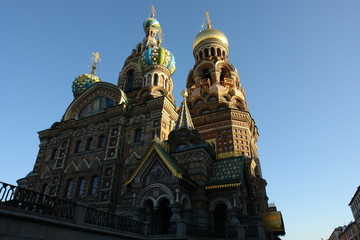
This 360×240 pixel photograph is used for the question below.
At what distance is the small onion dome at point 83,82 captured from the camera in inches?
1082

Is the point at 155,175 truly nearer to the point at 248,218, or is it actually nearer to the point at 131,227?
the point at 131,227

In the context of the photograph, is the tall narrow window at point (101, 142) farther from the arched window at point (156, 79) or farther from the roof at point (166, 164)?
the roof at point (166, 164)

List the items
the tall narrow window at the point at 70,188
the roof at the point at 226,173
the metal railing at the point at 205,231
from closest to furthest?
the metal railing at the point at 205,231 → the roof at the point at 226,173 → the tall narrow window at the point at 70,188

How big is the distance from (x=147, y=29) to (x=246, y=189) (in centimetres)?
2392

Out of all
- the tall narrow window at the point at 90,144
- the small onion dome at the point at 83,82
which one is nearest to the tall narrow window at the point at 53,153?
the tall narrow window at the point at 90,144

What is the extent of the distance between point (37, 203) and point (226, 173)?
9.09 m

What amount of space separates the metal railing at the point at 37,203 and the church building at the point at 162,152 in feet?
15.3

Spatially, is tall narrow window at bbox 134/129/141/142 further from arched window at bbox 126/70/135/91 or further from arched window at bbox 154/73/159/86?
arched window at bbox 126/70/135/91

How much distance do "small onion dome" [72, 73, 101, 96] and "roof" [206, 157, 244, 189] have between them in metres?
18.1

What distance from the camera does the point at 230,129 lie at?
21578mm

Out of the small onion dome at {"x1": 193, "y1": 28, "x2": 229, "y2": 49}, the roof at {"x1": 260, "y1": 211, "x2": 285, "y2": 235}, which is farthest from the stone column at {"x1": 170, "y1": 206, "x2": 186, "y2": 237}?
the small onion dome at {"x1": 193, "y1": 28, "x2": 229, "y2": 49}

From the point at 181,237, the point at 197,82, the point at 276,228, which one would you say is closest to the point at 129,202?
the point at 181,237

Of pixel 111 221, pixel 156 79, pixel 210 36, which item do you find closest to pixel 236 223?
pixel 111 221

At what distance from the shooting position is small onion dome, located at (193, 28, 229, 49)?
31188 mm
